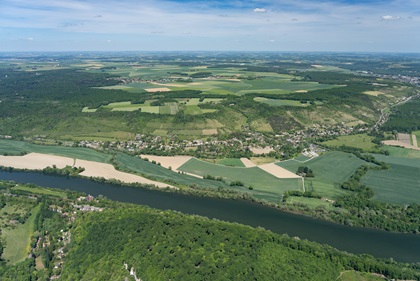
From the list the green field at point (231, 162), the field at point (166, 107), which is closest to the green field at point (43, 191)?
the green field at point (231, 162)

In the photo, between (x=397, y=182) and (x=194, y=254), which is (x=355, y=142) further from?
(x=194, y=254)

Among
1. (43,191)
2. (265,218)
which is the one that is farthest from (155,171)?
(265,218)

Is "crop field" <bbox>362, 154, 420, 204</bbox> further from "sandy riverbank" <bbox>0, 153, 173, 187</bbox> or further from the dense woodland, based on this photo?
"sandy riverbank" <bbox>0, 153, 173, 187</bbox>

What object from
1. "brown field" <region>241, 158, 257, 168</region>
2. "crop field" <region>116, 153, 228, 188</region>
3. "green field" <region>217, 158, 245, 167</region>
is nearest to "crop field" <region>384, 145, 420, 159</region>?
"brown field" <region>241, 158, 257, 168</region>

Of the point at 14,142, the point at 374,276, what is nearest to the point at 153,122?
the point at 14,142

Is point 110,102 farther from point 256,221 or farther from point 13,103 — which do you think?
point 256,221

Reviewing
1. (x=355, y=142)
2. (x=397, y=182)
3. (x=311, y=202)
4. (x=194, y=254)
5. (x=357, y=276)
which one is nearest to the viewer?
(x=357, y=276)
